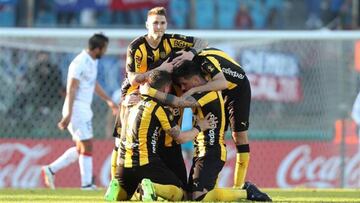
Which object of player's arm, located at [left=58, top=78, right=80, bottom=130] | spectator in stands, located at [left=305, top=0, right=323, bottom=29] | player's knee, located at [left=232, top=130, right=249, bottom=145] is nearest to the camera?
player's knee, located at [left=232, top=130, right=249, bottom=145]

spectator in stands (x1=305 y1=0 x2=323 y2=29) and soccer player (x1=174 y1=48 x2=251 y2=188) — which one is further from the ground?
spectator in stands (x1=305 y1=0 x2=323 y2=29)

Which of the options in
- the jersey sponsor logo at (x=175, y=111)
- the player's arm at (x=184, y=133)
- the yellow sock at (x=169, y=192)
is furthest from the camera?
the jersey sponsor logo at (x=175, y=111)

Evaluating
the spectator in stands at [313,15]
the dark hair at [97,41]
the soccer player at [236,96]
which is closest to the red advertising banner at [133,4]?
the spectator in stands at [313,15]

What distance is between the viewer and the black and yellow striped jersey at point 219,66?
1003 cm

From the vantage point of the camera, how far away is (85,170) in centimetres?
1308

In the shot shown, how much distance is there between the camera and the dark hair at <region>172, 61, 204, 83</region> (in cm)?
974

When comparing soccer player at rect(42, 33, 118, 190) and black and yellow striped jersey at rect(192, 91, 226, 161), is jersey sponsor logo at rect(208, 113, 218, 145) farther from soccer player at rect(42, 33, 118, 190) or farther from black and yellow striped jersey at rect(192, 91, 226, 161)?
soccer player at rect(42, 33, 118, 190)

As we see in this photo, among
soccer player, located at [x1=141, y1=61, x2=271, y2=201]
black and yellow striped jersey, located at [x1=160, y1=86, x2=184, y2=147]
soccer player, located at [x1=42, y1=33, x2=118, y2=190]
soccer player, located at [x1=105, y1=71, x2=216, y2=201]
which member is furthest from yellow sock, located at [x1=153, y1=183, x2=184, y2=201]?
soccer player, located at [x1=42, y1=33, x2=118, y2=190]

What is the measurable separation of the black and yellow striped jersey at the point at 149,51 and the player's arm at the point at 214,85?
0.47m

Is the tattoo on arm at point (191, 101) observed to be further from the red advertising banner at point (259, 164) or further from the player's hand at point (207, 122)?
the red advertising banner at point (259, 164)

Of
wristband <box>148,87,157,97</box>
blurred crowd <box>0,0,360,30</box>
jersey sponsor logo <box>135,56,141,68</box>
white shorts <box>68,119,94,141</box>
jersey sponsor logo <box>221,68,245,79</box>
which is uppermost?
blurred crowd <box>0,0,360,30</box>

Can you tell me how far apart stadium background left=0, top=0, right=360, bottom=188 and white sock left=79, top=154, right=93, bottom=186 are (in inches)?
86.6

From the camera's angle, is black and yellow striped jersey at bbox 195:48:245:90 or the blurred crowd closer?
black and yellow striped jersey at bbox 195:48:245:90

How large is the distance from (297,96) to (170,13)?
17.1 feet
